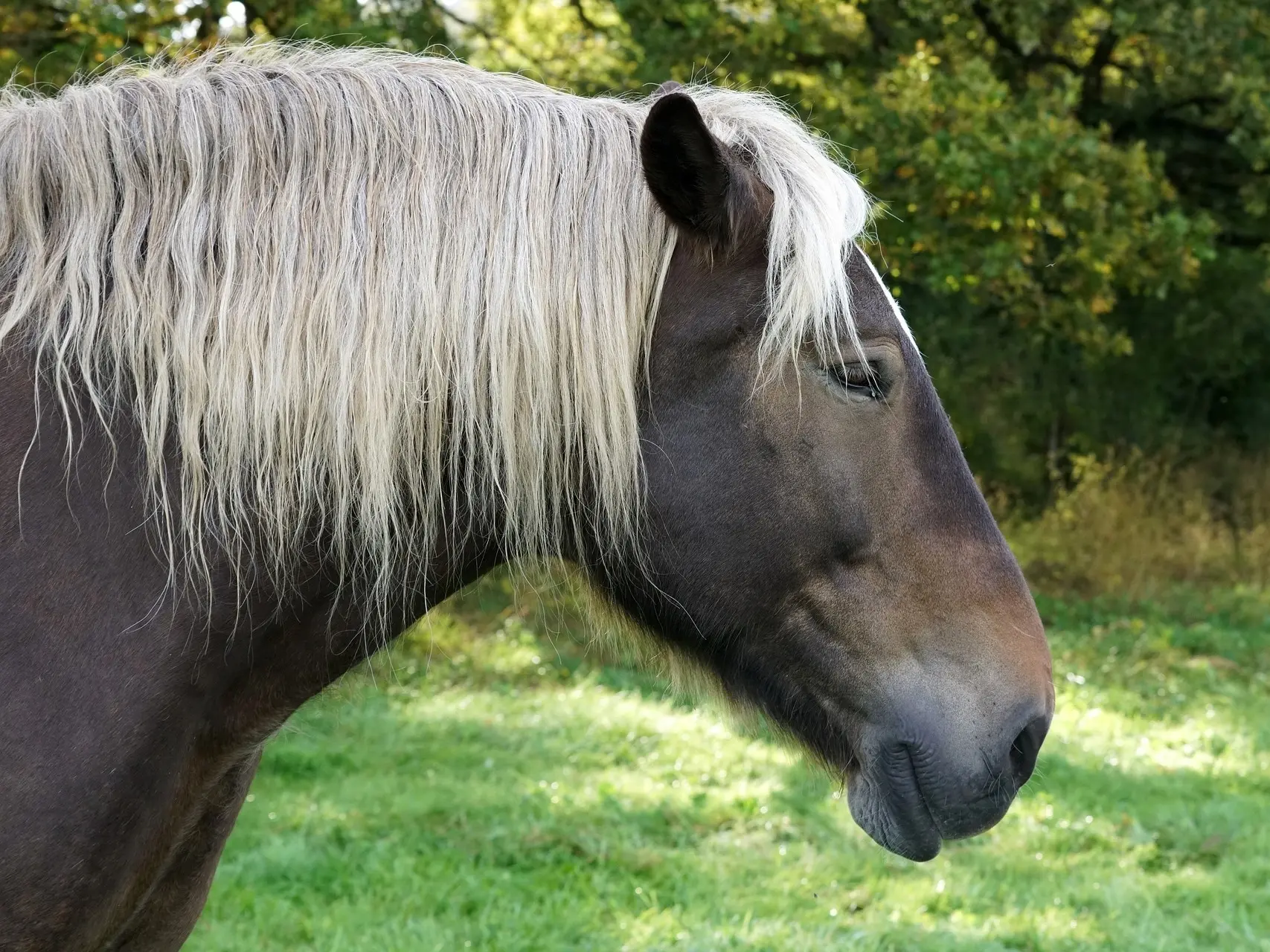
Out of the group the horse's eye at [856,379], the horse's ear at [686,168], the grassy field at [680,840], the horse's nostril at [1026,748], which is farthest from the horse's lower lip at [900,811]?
the horse's ear at [686,168]

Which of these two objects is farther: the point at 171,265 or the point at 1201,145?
the point at 1201,145

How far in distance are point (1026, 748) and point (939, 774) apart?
0.49 feet

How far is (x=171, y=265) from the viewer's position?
192 centimetres

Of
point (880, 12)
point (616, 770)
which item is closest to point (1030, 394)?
point (880, 12)

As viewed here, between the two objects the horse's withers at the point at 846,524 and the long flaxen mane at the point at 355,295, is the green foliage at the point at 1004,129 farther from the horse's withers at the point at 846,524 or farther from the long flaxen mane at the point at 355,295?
the horse's withers at the point at 846,524

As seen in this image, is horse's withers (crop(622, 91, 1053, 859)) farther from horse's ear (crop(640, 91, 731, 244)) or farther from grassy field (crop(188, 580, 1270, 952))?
grassy field (crop(188, 580, 1270, 952))

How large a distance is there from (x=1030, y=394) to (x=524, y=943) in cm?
1001

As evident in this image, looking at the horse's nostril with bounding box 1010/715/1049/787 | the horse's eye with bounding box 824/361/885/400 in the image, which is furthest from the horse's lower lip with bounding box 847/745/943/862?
the horse's eye with bounding box 824/361/885/400

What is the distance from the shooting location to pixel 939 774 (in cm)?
201

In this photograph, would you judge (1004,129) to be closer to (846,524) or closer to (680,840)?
(680,840)

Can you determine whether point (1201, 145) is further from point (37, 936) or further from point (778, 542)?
point (37, 936)

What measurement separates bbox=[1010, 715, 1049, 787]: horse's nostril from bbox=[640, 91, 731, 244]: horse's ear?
0.92m

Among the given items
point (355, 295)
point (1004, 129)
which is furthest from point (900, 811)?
point (1004, 129)

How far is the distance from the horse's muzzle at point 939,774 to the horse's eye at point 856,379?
1.69 feet
